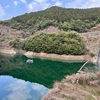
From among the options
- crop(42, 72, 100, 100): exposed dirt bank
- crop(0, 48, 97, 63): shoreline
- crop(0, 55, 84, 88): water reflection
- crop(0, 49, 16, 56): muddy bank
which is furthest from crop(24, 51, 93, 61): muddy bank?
crop(42, 72, 100, 100): exposed dirt bank

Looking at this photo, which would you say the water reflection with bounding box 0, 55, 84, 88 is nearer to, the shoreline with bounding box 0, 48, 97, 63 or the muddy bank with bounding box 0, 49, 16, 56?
the shoreline with bounding box 0, 48, 97, 63

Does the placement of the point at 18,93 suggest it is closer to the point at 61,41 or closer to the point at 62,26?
the point at 61,41

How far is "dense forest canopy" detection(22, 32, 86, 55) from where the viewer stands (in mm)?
53156

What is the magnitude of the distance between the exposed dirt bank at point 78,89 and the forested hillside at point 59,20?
54.1m

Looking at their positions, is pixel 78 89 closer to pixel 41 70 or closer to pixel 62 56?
pixel 41 70

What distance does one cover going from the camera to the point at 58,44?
5638 cm

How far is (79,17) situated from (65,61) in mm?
37584

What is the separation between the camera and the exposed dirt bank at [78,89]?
1702cm

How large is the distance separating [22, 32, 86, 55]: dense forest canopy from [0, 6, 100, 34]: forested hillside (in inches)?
638

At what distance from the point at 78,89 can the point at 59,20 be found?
224 feet

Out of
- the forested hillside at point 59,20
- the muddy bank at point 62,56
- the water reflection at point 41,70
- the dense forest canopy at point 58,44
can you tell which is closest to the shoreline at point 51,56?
the muddy bank at point 62,56

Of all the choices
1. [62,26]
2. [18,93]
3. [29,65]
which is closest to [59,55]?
[29,65]

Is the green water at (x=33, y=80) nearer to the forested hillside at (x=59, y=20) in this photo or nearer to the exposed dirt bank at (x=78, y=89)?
the exposed dirt bank at (x=78, y=89)

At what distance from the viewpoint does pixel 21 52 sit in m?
68.2
